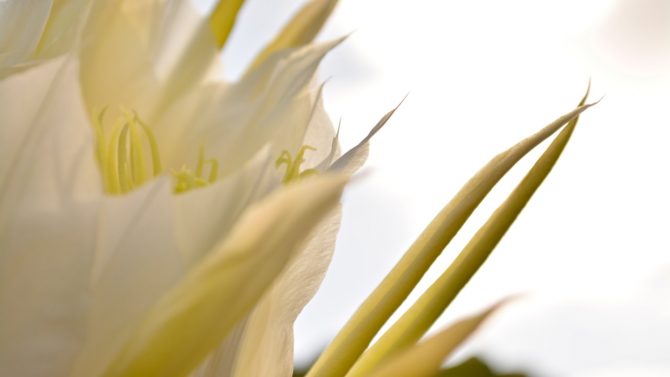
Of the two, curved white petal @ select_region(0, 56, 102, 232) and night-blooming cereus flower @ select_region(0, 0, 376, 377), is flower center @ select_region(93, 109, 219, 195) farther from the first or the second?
curved white petal @ select_region(0, 56, 102, 232)

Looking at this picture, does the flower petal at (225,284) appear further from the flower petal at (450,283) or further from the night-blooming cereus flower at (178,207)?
the flower petal at (450,283)

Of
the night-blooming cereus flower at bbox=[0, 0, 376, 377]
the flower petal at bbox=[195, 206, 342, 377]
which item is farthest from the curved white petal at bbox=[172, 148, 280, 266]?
the flower petal at bbox=[195, 206, 342, 377]

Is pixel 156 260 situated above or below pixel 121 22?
below

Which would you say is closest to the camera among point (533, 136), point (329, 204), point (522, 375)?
point (329, 204)

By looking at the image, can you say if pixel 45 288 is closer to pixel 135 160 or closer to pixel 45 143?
pixel 45 143

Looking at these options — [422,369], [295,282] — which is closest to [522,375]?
[295,282]

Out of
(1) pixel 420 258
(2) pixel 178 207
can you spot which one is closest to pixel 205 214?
(2) pixel 178 207

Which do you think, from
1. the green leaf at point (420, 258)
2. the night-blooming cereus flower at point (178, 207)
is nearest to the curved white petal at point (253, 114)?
the night-blooming cereus flower at point (178, 207)

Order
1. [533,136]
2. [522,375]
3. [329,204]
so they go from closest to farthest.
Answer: [329,204] < [533,136] < [522,375]

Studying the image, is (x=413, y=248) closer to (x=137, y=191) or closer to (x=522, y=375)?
(x=137, y=191)
